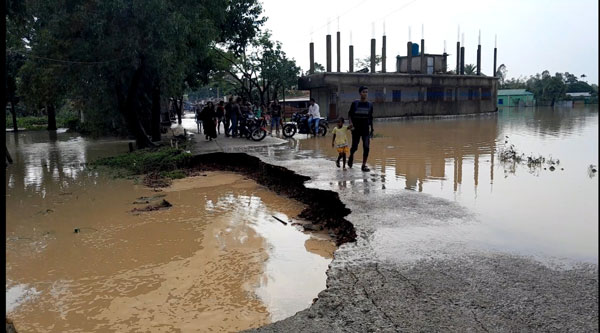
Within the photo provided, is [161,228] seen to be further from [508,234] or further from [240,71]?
[240,71]

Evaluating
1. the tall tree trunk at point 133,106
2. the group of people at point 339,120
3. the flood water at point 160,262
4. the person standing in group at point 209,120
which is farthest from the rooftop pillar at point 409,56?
the flood water at point 160,262

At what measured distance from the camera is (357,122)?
9.22m

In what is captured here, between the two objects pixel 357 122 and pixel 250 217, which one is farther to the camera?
pixel 357 122

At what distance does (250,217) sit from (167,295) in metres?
3.08

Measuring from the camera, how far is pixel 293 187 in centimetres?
942

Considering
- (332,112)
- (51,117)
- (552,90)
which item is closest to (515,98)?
(552,90)

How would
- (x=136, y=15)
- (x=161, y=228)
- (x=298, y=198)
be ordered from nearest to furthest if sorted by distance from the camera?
(x=161, y=228) → (x=298, y=198) → (x=136, y=15)

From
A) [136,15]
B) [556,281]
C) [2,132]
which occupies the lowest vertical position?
[556,281]

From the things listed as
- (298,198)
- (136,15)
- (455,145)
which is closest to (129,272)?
(298,198)

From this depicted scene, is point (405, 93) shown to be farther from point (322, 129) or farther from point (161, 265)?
point (161, 265)

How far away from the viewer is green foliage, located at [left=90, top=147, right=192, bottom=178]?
12.8 metres

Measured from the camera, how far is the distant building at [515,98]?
64800 millimetres

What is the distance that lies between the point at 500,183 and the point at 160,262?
20.7 feet

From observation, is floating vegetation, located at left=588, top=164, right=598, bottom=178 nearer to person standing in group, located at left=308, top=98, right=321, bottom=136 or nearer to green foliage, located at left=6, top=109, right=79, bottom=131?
person standing in group, located at left=308, top=98, right=321, bottom=136
